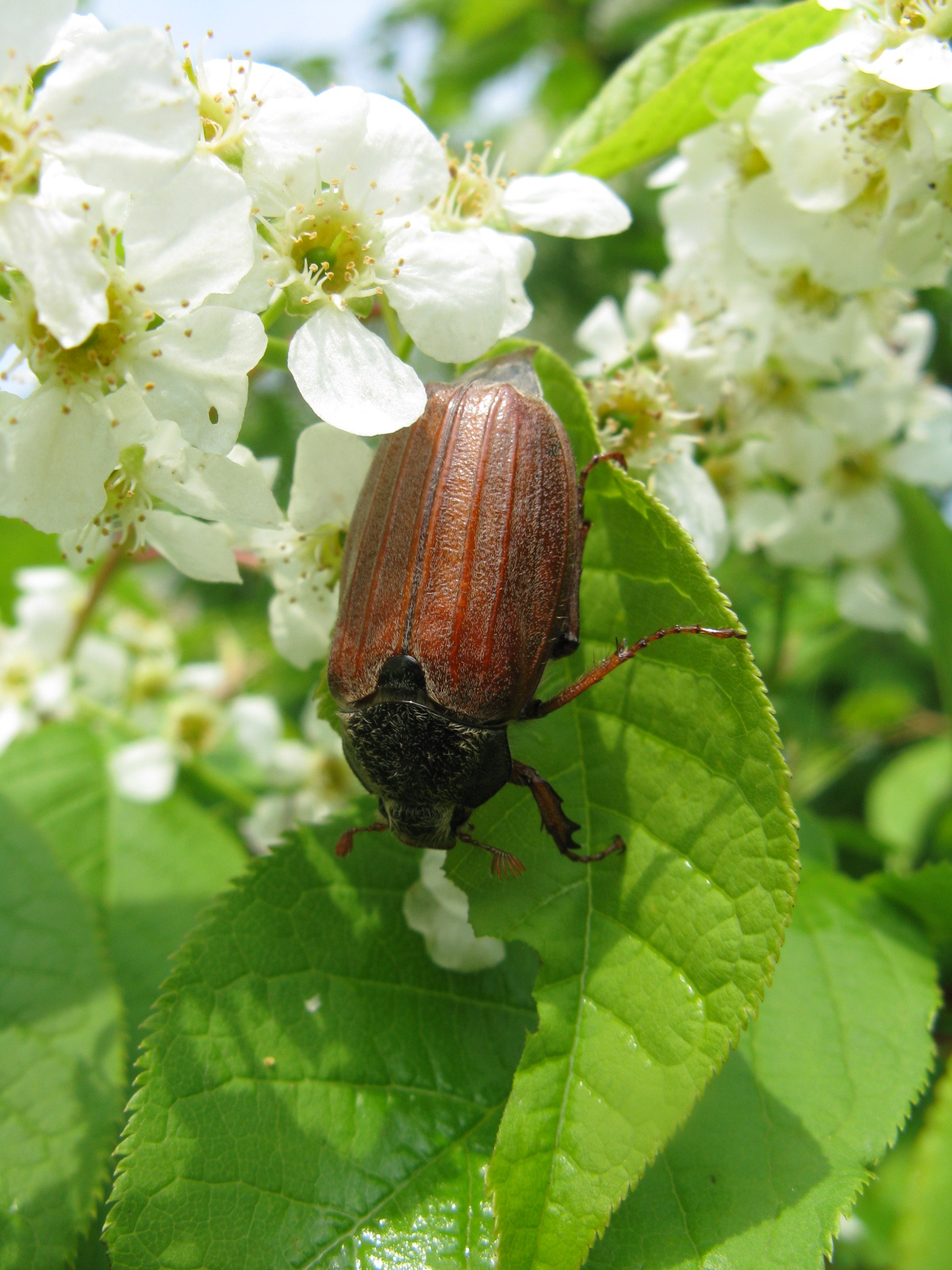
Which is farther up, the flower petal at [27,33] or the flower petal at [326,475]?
the flower petal at [27,33]

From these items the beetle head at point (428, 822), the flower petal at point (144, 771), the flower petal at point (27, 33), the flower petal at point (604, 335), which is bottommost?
the flower petal at point (144, 771)

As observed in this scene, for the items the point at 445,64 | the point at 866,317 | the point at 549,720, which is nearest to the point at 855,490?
the point at 866,317

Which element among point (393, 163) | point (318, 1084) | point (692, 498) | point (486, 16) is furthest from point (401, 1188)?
point (486, 16)

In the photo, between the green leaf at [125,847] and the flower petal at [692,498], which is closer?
the flower petal at [692,498]

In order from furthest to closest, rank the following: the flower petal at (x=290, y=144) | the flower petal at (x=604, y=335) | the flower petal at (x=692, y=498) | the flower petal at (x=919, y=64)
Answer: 1. the flower petal at (x=604, y=335)
2. the flower petal at (x=692, y=498)
3. the flower petal at (x=919, y=64)
4. the flower petal at (x=290, y=144)

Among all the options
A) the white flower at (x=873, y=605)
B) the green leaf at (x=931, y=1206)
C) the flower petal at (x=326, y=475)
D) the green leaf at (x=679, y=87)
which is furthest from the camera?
the white flower at (x=873, y=605)

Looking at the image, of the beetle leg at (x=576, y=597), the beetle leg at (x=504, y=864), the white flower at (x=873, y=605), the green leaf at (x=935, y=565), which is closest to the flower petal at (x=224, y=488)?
the beetle leg at (x=576, y=597)

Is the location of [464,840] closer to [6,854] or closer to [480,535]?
[480,535]

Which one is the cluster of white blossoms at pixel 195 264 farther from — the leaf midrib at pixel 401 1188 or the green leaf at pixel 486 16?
the green leaf at pixel 486 16
